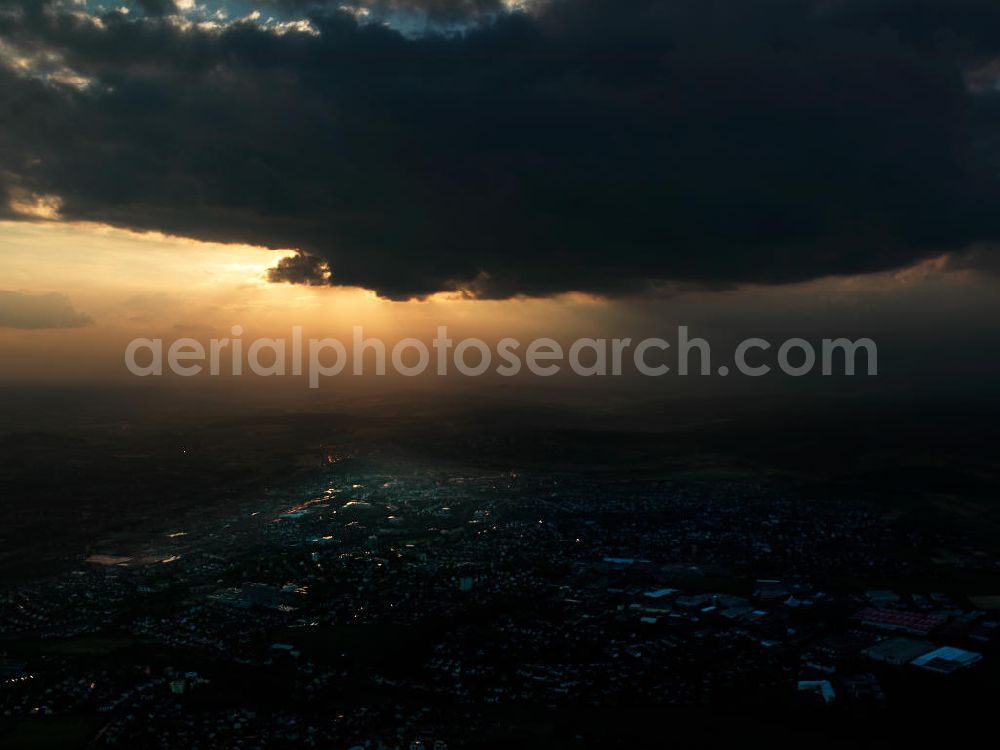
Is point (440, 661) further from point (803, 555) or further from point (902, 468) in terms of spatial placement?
point (902, 468)

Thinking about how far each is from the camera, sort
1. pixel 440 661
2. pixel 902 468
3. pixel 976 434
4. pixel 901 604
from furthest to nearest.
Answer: pixel 976 434
pixel 902 468
pixel 901 604
pixel 440 661

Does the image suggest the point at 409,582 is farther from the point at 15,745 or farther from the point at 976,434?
the point at 976,434

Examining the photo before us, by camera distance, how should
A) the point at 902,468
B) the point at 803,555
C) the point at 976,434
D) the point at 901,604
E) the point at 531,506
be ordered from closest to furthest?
the point at 901,604
the point at 803,555
the point at 531,506
the point at 902,468
the point at 976,434

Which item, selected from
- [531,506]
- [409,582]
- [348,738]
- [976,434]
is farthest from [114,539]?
[976,434]

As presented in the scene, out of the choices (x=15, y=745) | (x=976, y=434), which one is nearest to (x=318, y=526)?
(x=15, y=745)

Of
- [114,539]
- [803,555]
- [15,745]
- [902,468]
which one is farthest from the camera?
[902,468]

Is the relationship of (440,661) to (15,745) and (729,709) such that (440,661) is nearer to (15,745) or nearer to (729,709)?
(729,709)

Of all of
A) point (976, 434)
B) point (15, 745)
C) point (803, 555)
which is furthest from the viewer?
point (976, 434)

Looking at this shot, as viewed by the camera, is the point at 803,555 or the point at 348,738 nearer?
the point at 348,738

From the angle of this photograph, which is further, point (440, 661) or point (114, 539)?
point (114, 539)
